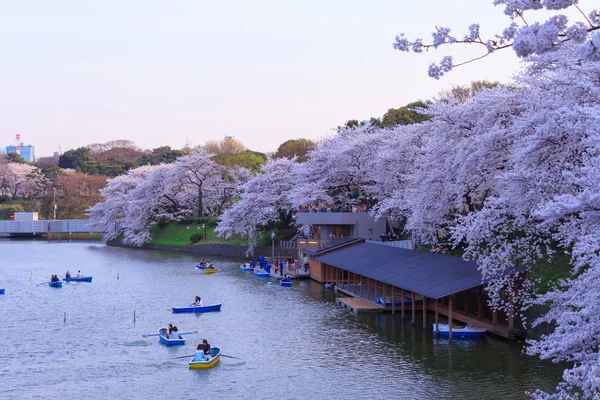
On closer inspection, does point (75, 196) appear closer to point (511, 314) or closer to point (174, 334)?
point (174, 334)

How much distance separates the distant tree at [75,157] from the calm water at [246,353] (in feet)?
359

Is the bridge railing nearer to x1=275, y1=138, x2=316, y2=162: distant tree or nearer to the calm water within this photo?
x1=275, y1=138, x2=316, y2=162: distant tree

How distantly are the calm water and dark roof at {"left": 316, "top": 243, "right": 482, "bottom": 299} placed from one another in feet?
7.36

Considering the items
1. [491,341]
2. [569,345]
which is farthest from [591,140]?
[491,341]

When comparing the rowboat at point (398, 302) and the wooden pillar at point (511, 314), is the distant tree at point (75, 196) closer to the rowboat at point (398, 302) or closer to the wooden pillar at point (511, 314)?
the rowboat at point (398, 302)

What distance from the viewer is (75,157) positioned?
154m

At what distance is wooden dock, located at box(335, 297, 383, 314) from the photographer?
3694 centimetres

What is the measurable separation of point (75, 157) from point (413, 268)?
5200 inches

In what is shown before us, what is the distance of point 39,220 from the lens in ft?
372

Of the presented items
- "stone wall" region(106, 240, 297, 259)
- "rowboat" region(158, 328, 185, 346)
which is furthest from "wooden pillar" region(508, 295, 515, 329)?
"stone wall" region(106, 240, 297, 259)

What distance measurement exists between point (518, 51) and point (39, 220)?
380 feet

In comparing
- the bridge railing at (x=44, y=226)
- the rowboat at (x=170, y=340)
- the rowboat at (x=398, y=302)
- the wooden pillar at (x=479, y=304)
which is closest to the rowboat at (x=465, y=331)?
the wooden pillar at (x=479, y=304)

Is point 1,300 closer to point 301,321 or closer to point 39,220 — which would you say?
point 301,321

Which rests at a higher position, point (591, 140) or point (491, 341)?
point (591, 140)
